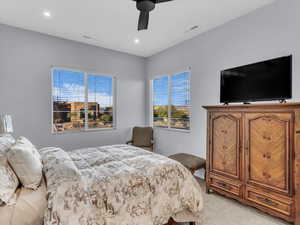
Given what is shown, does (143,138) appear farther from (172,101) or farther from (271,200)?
(271,200)

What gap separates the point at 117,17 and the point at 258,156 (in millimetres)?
3115

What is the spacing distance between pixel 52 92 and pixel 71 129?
0.95m

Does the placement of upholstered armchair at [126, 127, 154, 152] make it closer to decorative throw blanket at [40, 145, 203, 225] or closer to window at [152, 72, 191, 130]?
window at [152, 72, 191, 130]

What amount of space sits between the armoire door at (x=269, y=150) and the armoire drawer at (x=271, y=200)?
0.09 meters

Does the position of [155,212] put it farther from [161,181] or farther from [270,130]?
[270,130]

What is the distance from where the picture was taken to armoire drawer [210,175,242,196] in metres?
2.51

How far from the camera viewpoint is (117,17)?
3.03 metres

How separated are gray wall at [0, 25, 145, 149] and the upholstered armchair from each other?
1.50ft

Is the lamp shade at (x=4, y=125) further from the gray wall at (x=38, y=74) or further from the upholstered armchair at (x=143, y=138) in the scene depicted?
the upholstered armchair at (x=143, y=138)

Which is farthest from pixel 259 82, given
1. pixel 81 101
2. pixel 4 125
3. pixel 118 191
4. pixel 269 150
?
pixel 4 125

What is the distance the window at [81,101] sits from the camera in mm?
3969

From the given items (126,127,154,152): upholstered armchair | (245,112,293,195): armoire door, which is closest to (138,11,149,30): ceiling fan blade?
(245,112,293,195): armoire door

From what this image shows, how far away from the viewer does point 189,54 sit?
3953 millimetres

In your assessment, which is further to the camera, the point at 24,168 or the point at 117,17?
the point at 117,17
